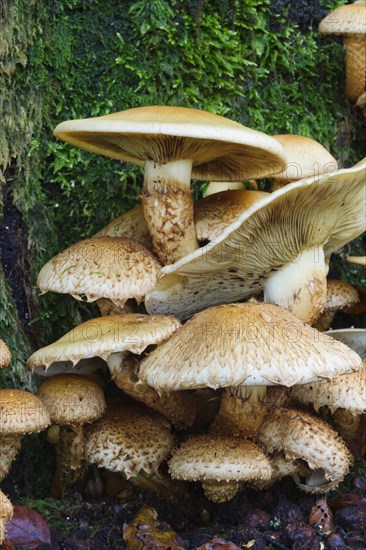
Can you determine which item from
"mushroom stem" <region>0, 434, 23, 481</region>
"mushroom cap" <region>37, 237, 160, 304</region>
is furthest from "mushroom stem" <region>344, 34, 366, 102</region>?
"mushroom stem" <region>0, 434, 23, 481</region>

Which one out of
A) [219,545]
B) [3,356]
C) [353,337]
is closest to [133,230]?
[3,356]

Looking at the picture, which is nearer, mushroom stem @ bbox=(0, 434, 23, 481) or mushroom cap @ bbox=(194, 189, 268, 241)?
mushroom stem @ bbox=(0, 434, 23, 481)

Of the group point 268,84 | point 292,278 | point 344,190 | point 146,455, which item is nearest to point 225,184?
point 268,84

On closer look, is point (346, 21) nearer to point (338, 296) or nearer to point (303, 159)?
point (303, 159)

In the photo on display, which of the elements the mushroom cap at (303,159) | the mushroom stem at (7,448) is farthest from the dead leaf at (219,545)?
the mushroom cap at (303,159)

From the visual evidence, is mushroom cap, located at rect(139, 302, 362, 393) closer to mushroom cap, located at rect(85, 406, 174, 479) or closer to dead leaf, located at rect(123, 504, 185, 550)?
mushroom cap, located at rect(85, 406, 174, 479)

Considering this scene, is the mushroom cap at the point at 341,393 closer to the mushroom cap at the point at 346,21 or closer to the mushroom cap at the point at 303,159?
the mushroom cap at the point at 303,159

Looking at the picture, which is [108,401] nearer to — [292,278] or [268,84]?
[292,278]
